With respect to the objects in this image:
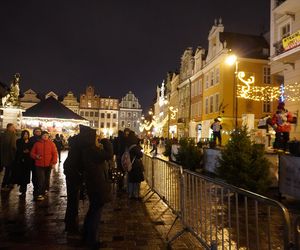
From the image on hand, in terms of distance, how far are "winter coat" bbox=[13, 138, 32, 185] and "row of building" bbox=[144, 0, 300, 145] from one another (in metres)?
11.1

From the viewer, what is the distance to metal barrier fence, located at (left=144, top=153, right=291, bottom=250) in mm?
3523

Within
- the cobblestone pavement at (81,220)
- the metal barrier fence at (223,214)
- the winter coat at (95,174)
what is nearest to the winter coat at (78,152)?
the winter coat at (95,174)

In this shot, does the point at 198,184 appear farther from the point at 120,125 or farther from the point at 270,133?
the point at 120,125

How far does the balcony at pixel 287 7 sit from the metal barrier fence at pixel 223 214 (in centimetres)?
1729

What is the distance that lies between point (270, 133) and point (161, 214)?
13240mm

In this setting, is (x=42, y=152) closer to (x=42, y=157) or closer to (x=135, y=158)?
(x=42, y=157)

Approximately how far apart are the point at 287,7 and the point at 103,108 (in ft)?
281

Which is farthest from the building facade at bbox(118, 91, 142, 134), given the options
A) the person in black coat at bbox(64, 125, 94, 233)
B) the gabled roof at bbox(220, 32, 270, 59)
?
the person in black coat at bbox(64, 125, 94, 233)

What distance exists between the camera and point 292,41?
19.1m

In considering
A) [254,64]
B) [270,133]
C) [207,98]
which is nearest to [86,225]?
[270,133]

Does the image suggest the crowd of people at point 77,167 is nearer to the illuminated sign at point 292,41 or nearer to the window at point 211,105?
the illuminated sign at point 292,41

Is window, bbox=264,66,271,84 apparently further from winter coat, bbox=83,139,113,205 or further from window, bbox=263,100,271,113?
winter coat, bbox=83,139,113,205

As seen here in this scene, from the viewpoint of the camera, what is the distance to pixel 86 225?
5.51 m

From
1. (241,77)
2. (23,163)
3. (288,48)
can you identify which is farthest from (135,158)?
(241,77)
